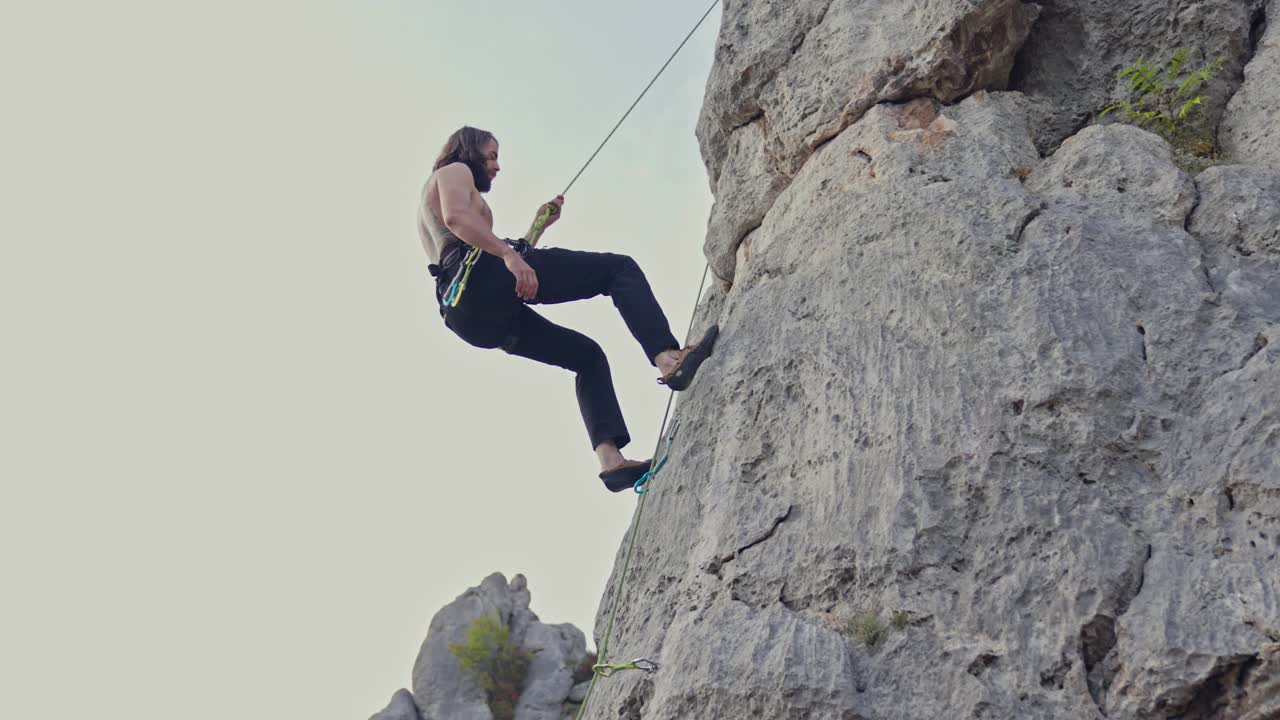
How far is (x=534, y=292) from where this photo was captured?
6.26m

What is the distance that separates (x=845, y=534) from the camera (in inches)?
200

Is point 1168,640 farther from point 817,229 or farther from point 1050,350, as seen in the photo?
point 817,229

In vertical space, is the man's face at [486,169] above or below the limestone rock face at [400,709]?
above

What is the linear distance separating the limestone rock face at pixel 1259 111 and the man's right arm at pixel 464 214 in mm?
4135

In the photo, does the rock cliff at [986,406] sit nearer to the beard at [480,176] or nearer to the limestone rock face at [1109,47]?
the limestone rock face at [1109,47]

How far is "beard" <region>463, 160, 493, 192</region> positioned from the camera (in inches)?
275

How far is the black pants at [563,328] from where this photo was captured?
21.9 feet

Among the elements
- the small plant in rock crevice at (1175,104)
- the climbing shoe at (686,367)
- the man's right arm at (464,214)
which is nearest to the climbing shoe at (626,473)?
the climbing shoe at (686,367)

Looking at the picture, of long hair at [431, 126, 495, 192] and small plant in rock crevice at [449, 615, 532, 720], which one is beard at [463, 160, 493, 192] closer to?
long hair at [431, 126, 495, 192]

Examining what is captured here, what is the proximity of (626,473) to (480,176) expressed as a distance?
2.06 meters

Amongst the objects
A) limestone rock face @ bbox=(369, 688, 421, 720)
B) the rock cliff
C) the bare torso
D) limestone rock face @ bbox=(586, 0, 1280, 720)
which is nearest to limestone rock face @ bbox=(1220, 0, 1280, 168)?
the rock cliff

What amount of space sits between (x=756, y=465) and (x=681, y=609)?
0.86 metres

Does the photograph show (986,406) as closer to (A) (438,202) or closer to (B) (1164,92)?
(B) (1164,92)

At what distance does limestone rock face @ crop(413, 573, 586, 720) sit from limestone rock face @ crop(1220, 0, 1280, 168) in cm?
2847
